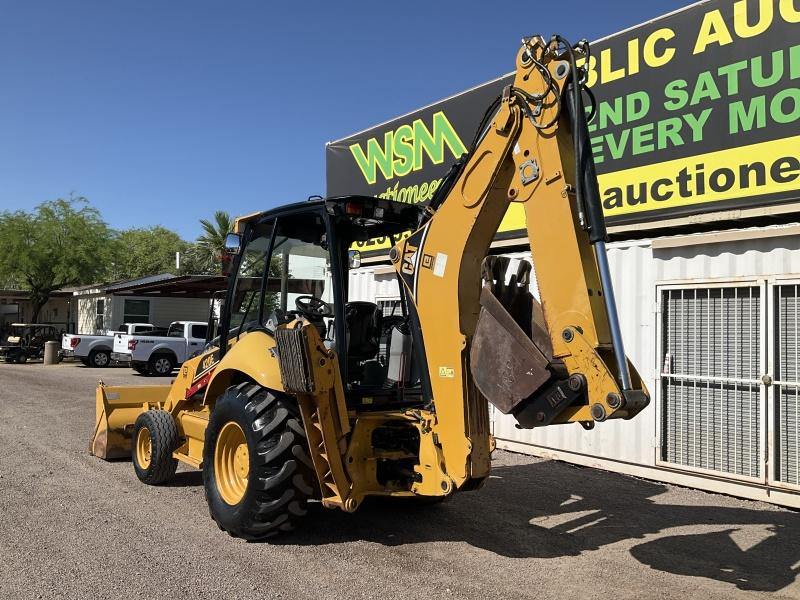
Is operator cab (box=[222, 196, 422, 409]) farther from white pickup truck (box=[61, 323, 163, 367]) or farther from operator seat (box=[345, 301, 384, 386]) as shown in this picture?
Answer: white pickup truck (box=[61, 323, 163, 367])

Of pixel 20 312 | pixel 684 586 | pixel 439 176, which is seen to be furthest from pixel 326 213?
pixel 20 312

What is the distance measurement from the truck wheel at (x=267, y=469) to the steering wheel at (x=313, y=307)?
0.70m

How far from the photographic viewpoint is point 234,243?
253 inches

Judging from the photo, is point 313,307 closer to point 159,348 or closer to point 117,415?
point 117,415

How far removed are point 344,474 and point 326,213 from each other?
2.01 m

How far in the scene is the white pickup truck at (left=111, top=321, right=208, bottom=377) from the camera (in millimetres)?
22016

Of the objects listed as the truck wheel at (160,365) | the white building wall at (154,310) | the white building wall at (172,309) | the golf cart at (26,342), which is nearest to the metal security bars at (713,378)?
the truck wheel at (160,365)

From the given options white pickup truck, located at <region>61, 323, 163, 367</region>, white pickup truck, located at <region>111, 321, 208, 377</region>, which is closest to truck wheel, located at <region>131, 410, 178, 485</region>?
white pickup truck, located at <region>111, 321, 208, 377</region>

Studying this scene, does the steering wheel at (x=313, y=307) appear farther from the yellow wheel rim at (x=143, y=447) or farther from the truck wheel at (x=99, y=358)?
the truck wheel at (x=99, y=358)

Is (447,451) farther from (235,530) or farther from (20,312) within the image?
(20,312)

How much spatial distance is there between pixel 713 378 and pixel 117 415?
22.7 ft

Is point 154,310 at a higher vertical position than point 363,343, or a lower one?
higher

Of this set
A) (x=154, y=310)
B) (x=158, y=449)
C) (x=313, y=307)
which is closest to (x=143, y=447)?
(x=158, y=449)

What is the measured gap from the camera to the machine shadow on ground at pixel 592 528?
5.07 metres
